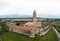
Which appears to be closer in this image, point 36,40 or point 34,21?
point 36,40

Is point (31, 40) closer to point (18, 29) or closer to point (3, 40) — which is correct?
point (3, 40)

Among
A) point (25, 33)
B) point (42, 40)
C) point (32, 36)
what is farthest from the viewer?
point (25, 33)

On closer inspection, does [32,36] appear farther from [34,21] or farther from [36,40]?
[34,21]

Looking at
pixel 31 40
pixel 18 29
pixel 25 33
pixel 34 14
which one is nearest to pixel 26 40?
pixel 31 40

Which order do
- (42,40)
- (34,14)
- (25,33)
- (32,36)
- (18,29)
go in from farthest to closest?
(34,14) → (18,29) → (25,33) → (32,36) → (42,40)

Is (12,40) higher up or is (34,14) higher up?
(34,14)

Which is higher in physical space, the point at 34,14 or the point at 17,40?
the point at 34,14

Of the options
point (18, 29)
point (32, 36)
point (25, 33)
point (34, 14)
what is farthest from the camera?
point (34, 14)

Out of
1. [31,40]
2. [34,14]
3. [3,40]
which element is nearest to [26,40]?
[31,40]
